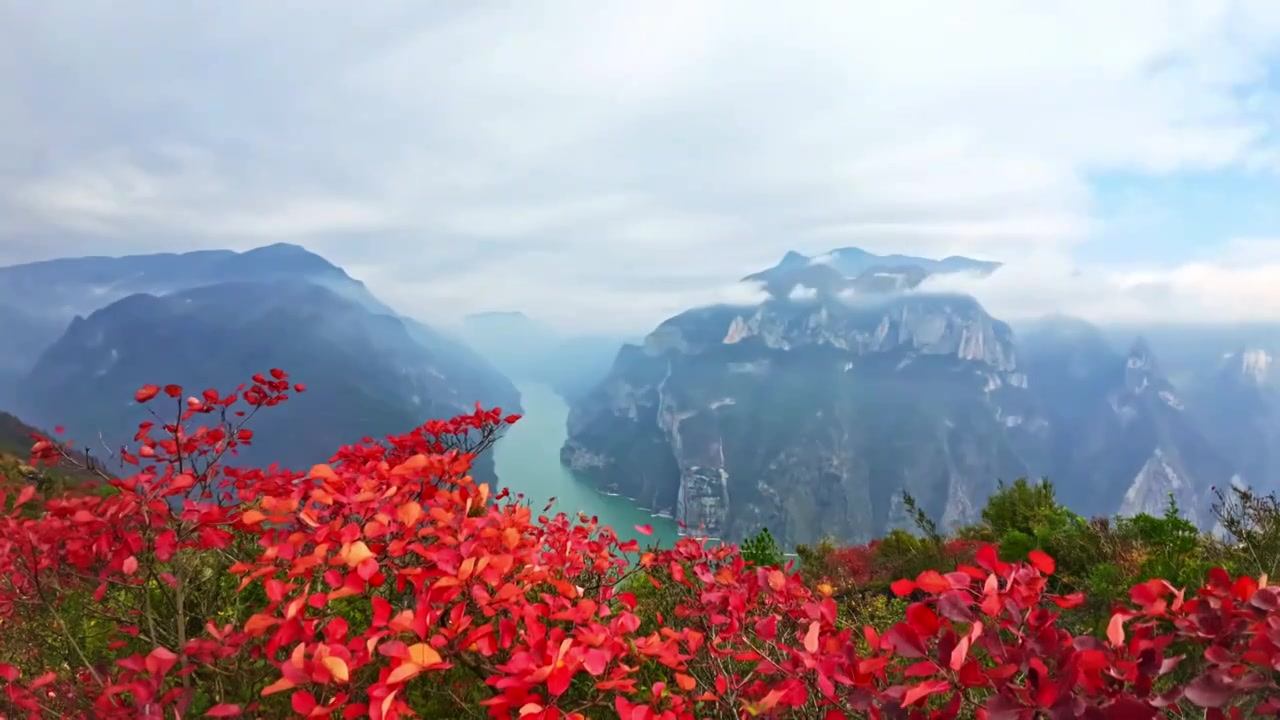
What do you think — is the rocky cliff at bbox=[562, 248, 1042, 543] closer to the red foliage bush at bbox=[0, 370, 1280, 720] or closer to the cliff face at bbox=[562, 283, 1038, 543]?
the cliff face at bbox=[562, 283, 1038, 543]

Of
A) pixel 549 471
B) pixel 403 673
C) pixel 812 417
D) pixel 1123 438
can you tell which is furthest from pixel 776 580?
pixel 1123 438

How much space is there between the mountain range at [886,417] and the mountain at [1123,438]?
0.34m

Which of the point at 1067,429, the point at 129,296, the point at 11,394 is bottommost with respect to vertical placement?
the point at 1067,429

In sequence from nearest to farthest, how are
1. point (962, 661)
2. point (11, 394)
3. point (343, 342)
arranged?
point (962, 661)
point (11, 394)
point (343, 342)

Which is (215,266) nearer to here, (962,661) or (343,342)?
(343,342)

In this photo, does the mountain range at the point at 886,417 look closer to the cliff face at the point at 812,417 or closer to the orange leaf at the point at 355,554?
the cliff face at the point at 812,417

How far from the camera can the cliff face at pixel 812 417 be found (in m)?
73.1

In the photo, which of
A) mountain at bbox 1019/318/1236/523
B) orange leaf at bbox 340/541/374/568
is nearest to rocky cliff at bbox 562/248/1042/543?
mountain at bbox 1019/318/1236/523

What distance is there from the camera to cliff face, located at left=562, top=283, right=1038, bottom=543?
73.1m

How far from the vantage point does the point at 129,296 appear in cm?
6544

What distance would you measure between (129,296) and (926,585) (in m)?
88.3

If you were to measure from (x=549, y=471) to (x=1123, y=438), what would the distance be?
92.7 meters

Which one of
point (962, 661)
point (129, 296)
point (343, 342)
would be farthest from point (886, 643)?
point (129, 296)

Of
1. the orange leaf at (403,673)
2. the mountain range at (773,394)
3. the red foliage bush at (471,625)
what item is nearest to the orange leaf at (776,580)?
the red foliage bush at (471,625)
